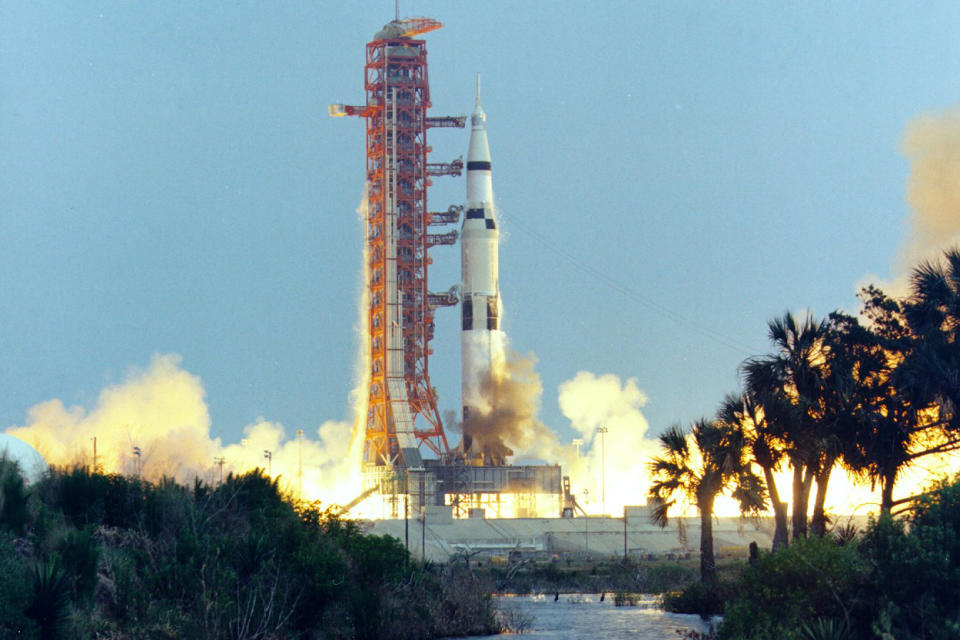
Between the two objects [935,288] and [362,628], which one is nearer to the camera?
[362,628]

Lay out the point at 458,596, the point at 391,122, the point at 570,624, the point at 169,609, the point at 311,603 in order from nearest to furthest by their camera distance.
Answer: the point at 169,609 → the point at 311,603 → the point at 458,596 → the point at 570,624 → the point at 391,122

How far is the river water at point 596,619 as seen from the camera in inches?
2099

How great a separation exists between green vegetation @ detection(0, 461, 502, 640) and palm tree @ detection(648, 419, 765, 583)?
878cm

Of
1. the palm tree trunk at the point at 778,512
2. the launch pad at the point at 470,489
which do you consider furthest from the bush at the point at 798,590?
the launch pad at the point at 470,489

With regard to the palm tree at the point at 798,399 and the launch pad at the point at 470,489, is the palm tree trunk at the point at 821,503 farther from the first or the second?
the launch pad at the point at 470,489

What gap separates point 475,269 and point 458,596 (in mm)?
67414

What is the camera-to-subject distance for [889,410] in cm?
5253

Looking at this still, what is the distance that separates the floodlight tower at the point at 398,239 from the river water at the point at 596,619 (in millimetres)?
44341

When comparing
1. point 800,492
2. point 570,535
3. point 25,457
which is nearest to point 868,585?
point 800,492

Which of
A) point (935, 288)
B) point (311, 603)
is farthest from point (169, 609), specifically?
point (935, 288)

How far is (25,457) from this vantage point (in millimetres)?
51469

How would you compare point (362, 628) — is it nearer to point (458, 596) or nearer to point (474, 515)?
point (458, 596)

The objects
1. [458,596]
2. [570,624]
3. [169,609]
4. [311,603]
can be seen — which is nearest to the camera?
[169,609]

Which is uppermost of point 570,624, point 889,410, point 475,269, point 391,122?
point 391,122
